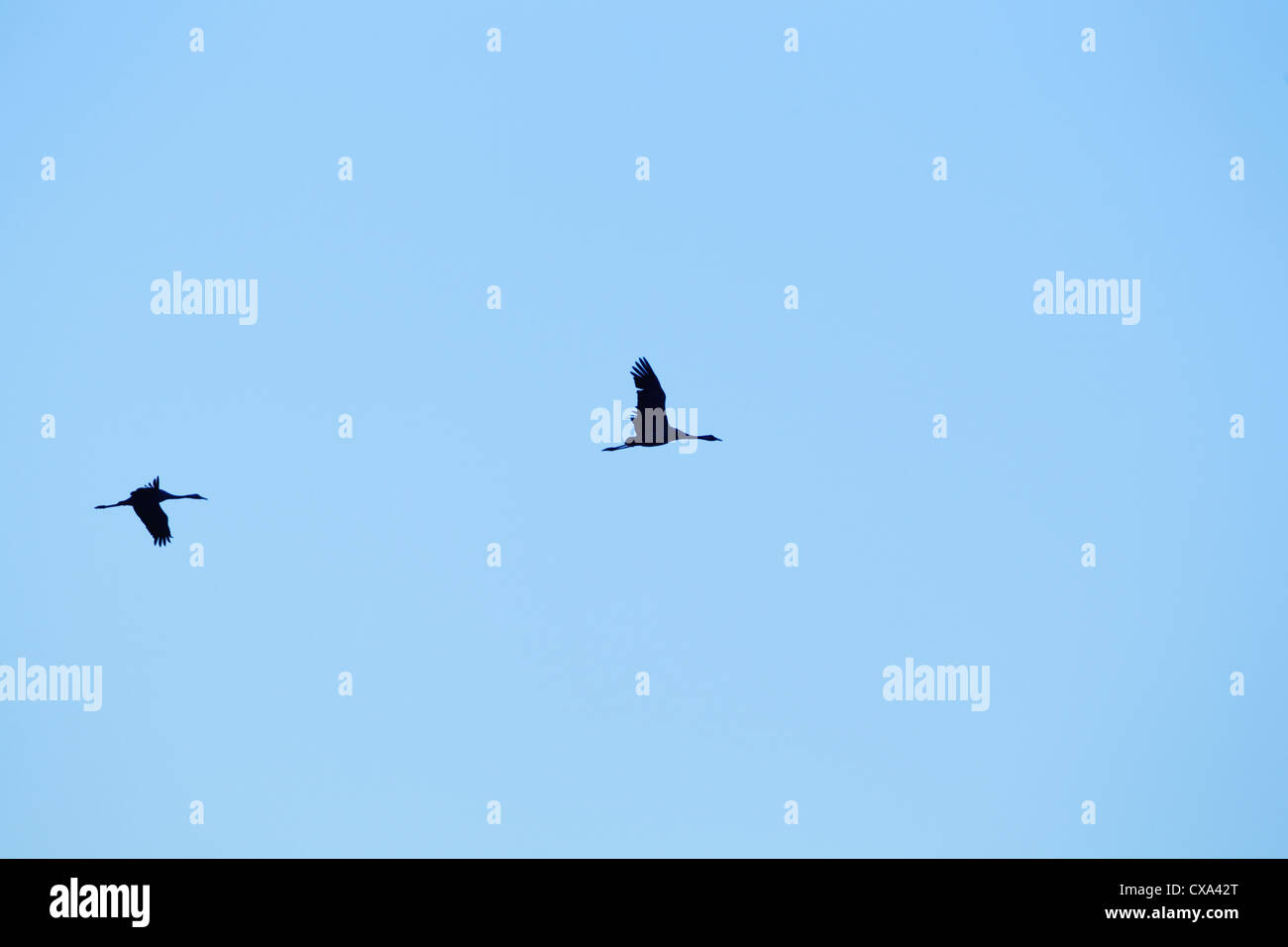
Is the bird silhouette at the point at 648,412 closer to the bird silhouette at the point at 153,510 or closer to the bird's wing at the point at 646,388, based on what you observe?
the bird's wing at the point at 646,388

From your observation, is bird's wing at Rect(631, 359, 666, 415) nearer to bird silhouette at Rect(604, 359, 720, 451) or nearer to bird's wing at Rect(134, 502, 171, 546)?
bird silhouette at Rect(604, 359, 720, 451)

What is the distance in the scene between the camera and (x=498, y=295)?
3023 centimetres

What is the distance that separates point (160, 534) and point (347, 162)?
24.4 feet

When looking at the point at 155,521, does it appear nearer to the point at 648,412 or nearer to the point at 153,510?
the point at 153,510

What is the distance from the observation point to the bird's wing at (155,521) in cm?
2988

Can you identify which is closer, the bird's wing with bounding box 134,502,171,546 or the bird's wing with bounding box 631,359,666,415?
the bird's wing with bounding box 631,359,666,415

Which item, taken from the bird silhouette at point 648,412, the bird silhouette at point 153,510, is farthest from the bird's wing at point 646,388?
the bird silhouette at point 153,510

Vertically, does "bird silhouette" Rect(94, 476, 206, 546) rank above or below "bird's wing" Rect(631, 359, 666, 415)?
below

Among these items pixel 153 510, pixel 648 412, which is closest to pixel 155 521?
pixel 153 510

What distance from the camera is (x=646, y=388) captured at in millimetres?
27203

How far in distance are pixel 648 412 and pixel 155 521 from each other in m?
8.95

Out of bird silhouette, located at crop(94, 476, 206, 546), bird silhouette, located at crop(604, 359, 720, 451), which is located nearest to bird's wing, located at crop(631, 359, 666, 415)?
bird silhouette, located at crop(604, 359, 720, 451)

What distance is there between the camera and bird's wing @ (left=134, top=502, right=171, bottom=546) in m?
29.9
